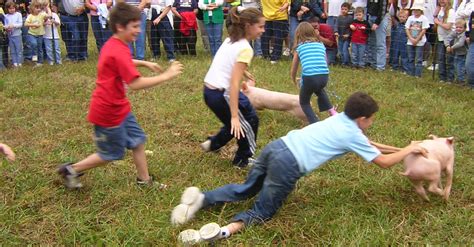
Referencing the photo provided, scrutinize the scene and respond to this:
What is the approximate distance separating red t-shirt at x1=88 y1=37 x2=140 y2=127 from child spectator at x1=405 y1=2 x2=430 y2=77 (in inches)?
251

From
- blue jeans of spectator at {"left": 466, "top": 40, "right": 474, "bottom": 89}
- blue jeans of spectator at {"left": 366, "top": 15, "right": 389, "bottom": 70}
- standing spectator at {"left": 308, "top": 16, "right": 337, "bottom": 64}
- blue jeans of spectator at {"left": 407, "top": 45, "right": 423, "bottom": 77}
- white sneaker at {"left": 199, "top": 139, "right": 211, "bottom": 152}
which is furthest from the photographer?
blue jeans of spectator at {"left": 366, "top": 15, "right": 389, "bottom": 70}

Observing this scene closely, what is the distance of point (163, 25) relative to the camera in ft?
32.3

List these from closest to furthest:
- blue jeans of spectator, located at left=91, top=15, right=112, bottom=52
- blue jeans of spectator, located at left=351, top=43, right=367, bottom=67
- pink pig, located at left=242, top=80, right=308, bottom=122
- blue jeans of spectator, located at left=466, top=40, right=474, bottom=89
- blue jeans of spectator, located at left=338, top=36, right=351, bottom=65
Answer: pink pig, located at left=242, top=80, right=308, bottom=122, blue jeans of spectator, located at left=466, top=40, right=474, bottom=89, blue jeans of spectator, located at left=351, top=43, right=367, bottom=67, blue jeans of spectator, located at left=338, top=36, right=351, bottom=65, blue jeans of spectator, located at left=91, top=15, right=112, bottom=52

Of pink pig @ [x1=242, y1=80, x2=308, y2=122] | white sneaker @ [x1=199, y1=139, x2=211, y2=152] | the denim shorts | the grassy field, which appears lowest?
the grassy field

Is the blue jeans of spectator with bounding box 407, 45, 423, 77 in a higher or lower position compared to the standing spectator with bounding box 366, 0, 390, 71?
lower

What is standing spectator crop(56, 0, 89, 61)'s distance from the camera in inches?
368

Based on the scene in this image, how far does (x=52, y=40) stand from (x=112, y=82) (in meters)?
6.74

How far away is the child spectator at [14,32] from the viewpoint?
8820 millimetres

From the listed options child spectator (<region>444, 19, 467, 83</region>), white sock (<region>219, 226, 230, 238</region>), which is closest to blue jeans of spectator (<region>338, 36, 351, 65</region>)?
child spectator (<region>444, 19, 467, 83</region>)

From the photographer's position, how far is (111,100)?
11.0ft

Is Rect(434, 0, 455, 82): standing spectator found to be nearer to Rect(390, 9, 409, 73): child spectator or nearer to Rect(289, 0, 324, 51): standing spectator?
Rect(390, 9, 409, 73): child spectator

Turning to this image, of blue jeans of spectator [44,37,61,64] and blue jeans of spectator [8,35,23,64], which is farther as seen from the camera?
blue jeans of spectator [44,37,61,64]

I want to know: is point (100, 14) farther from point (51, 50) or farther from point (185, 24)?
point (185, 24)

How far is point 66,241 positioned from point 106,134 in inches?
31.2
